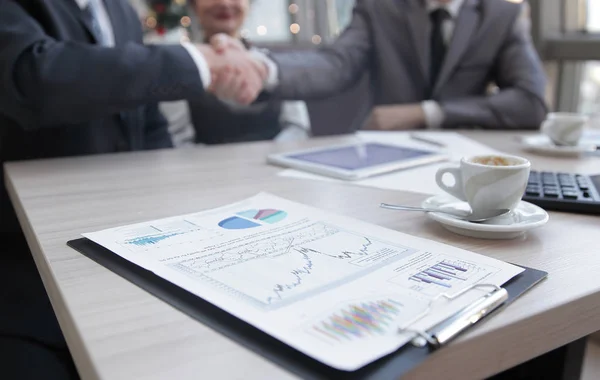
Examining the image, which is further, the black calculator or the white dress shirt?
the white dress shirt

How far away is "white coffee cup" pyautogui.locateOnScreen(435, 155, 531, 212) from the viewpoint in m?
0.56

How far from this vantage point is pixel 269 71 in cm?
133

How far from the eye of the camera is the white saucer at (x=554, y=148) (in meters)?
1.01

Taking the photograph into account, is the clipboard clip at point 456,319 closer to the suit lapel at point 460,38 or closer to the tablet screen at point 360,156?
the tablet screen at point 360,156

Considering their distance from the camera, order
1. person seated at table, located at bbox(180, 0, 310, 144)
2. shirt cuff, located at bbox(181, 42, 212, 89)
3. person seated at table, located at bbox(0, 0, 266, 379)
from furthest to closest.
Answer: person seated at table, located at bbox(180, 0, 310, 144), shirt cuff, located at bbox(181, 42, 212, 89), person seated at table, located at bbox(0, 0, 266, 379)

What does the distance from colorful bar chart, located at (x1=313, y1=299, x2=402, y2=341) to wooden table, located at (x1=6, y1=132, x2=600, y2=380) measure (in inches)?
1.6

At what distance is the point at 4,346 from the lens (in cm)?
65

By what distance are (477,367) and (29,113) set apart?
88cm

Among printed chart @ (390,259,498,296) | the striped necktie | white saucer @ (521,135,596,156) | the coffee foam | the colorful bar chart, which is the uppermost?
the striped necktie

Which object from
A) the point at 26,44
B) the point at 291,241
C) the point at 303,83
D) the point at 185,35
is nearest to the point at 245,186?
the point at 291,241

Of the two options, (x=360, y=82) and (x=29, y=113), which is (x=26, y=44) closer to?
(x=29, y=113)

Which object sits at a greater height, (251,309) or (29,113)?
(29,113)

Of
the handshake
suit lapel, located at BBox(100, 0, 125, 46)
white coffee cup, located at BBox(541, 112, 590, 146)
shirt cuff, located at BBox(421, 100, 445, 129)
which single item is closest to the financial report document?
the handshake

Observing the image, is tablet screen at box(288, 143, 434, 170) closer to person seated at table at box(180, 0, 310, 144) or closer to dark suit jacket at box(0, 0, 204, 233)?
dark suit jacket at box(0, 0, 204, 233)
